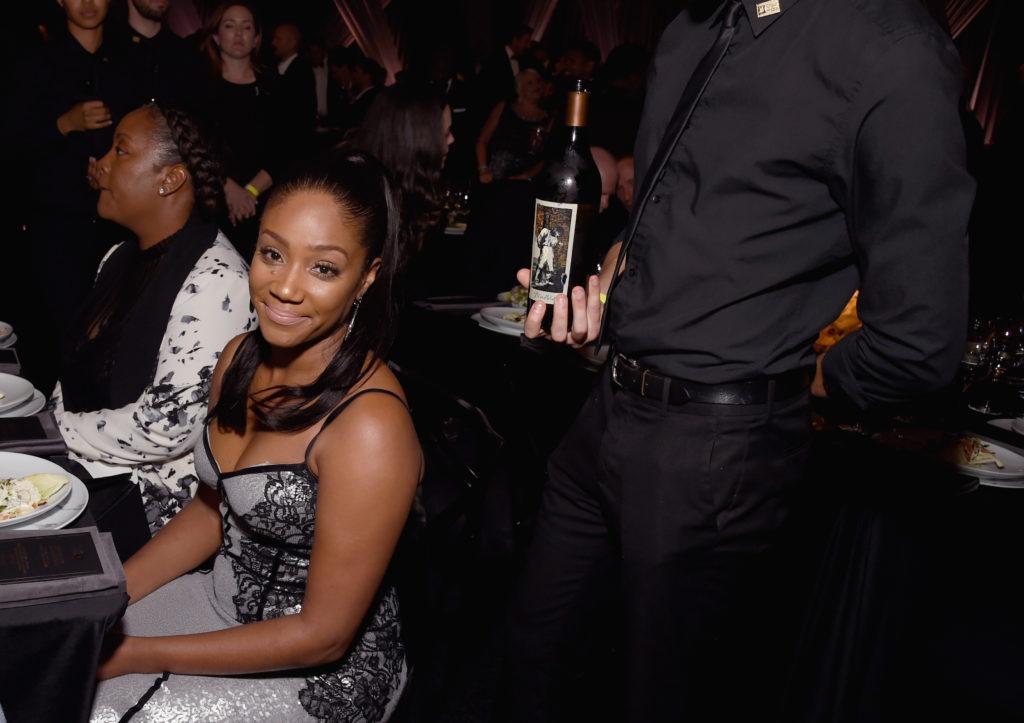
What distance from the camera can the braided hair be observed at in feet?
7.06

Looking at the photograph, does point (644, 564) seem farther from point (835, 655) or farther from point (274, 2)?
point (274, 2)

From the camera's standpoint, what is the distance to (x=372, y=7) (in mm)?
14141

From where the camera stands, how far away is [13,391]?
1.79 metres

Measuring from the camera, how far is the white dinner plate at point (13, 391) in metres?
1.73

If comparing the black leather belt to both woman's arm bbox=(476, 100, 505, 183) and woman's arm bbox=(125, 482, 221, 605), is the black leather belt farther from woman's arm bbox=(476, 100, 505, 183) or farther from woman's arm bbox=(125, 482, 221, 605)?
woman's arm bbox=(476, 100, 505, 183)

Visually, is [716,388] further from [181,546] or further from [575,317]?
[181,546]

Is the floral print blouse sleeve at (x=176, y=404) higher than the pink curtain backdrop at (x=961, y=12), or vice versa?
the pink curtain backdrop at (x=961, y=12)

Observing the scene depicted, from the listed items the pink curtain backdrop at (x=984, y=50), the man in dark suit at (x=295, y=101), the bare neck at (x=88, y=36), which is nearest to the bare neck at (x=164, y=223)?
the bare neck at (x=88, y=36)

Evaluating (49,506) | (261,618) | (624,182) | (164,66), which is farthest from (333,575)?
(164,66)

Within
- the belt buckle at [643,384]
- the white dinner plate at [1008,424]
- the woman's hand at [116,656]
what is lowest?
the woman's hand at [116,656]

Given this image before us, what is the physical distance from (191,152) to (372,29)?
1351cm

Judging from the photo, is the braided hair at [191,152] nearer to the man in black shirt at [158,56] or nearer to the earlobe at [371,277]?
the earlobe at [371,277]

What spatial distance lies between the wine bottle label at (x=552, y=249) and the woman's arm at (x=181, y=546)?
0.72 m

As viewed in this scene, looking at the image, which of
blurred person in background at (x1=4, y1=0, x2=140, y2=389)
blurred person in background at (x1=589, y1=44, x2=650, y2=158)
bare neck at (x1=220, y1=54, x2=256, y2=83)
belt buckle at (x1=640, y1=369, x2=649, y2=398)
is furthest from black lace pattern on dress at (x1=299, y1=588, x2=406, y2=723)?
bare neck at (x1=220, y1=54, x2=256, y2=83)
